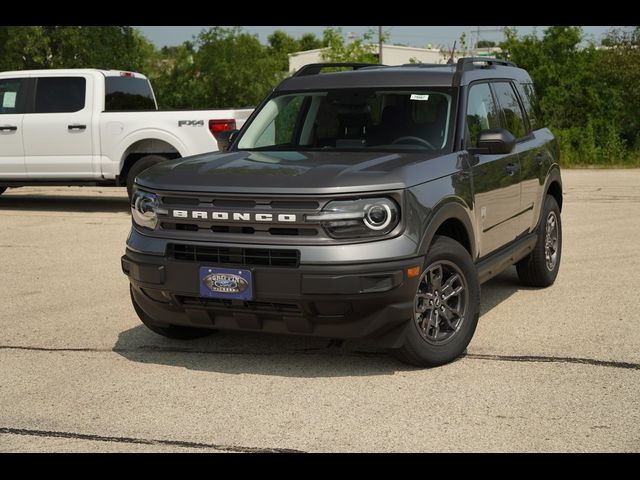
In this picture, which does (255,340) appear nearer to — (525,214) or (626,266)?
(525,214)

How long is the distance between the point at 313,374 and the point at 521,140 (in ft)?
9.88

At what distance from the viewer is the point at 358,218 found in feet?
17.3

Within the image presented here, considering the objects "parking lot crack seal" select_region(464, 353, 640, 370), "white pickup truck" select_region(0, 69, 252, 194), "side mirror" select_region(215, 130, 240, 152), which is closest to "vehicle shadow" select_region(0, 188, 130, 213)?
"white pickup truck" select_region(0, 69, 252, 194)

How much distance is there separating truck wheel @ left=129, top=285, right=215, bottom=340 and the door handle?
2466 millimetres

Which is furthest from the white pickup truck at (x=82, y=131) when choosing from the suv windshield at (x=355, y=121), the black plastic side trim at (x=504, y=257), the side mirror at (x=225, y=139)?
the black plastic side trim at (x=504, y=257)

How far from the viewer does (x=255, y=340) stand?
21.2 feet

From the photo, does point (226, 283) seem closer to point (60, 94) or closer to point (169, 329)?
point (169, 329)

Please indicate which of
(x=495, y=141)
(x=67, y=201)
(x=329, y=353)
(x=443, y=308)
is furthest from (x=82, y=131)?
(x=443, y=308)

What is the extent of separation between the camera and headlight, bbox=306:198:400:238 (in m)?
5.26

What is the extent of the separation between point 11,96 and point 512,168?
971cm

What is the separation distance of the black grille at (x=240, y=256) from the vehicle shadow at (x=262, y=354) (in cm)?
73

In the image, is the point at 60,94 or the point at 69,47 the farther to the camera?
the point at 69,47

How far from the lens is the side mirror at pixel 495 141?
6242 mm

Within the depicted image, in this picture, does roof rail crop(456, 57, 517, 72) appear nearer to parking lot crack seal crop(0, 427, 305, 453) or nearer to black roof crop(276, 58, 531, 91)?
black roof crop(276, 58, 531, 91)
